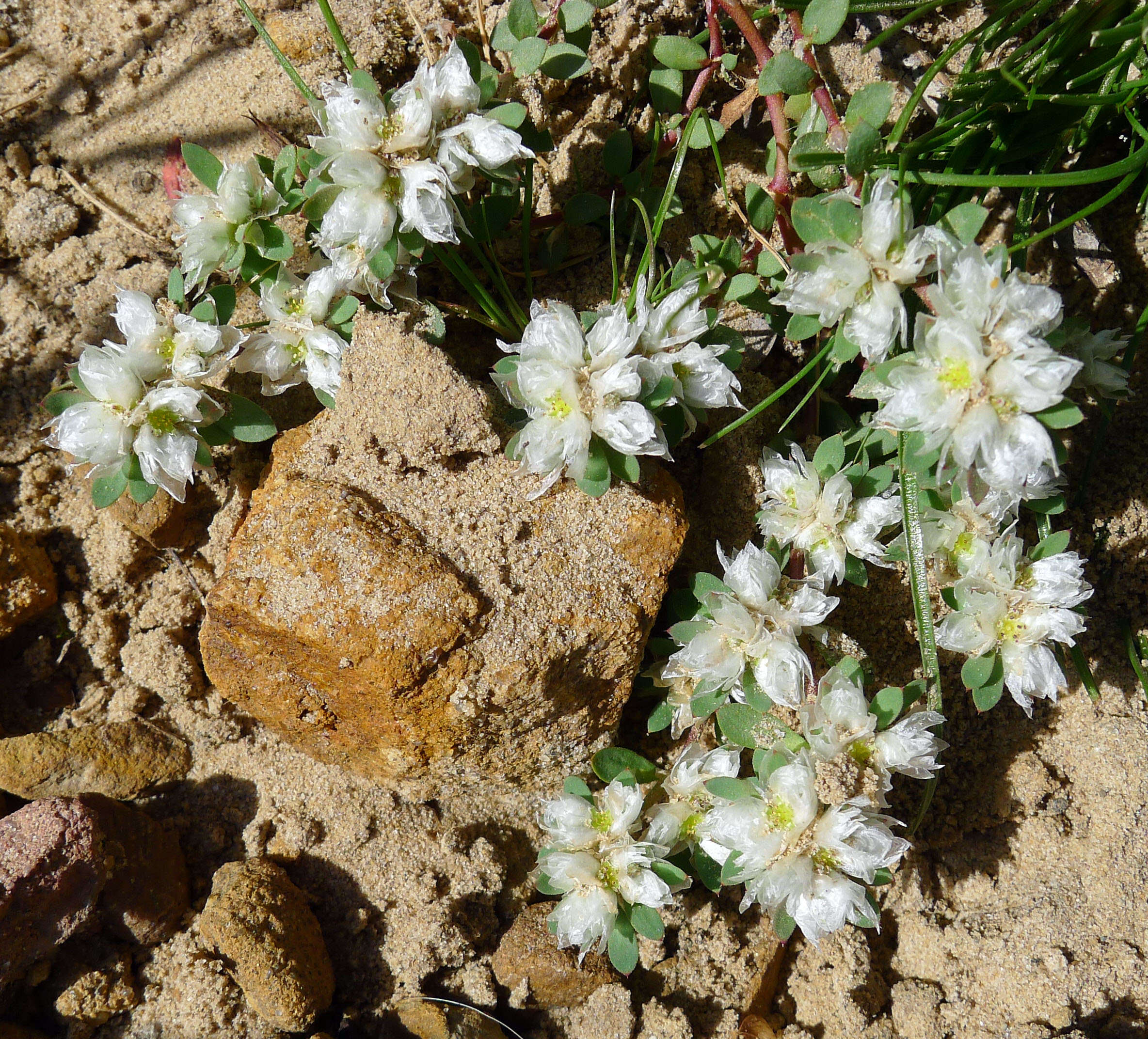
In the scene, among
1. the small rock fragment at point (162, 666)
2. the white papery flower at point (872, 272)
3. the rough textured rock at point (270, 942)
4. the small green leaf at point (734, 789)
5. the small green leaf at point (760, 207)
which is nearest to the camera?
the white papery flower at point (872, 272)

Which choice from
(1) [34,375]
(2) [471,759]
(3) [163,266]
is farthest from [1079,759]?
(1) [34,375]

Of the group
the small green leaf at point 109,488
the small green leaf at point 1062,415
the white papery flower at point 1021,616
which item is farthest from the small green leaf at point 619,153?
the small green leaf at point 109,488

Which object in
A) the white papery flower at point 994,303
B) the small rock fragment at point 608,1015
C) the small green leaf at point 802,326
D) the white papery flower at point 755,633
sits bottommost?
the small rock fragment at point 608,1015

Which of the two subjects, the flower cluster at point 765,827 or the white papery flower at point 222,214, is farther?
the white papery flower at point 222,214

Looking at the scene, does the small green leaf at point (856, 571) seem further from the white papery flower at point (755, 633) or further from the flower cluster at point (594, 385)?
the flower cluster at point (594, 385)

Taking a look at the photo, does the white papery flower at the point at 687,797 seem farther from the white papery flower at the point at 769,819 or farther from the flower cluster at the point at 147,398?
the flower cluster at the point at 147,398

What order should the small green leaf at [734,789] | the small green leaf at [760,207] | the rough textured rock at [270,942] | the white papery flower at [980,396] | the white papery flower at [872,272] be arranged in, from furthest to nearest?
the small green leaf at [760,207]
the rough textured rock at [270,942]
the small green leaf at [734,789]
the white papery flower at [872,272]
the white papery flower at [980,396]

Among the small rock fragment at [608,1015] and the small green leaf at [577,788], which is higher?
the small green leaf at [577,788]

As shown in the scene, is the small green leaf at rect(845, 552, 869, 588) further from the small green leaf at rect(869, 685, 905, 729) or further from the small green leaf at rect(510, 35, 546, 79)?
the small green leaf at rect(510, 35, 546, 79)

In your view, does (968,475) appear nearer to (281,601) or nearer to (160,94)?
(281,601)
